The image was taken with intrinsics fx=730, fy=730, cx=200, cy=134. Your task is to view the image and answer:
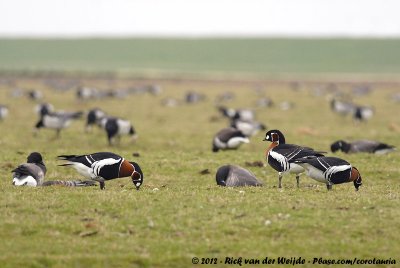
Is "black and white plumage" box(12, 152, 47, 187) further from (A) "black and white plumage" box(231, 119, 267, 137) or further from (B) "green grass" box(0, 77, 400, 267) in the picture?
(A) "black and white plumage" box(231, 119, 267, 137)

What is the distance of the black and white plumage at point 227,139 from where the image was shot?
2920cm

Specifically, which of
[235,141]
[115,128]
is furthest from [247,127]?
[115,128]

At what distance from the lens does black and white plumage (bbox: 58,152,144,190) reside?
59.4 feet

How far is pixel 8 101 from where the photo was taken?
60875 mm

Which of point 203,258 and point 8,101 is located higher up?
point 8,101

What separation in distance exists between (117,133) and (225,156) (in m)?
6.54

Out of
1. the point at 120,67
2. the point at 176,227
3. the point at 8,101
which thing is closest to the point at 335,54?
the point at 120,67

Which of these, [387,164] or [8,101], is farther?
[8,101]

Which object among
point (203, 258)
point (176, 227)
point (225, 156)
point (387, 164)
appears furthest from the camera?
point (225, 156)

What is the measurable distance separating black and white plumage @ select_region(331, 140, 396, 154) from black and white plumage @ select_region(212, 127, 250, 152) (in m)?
3.54

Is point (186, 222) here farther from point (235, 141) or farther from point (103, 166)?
point (235, 141)

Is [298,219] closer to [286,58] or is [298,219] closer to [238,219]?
[238,219]

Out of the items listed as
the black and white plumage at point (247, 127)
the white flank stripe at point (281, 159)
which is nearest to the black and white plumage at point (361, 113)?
the black and white plumage at point (247, 127)

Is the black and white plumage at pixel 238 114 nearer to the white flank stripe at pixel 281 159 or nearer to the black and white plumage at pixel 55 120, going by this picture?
the black and white plumage at pixel 55 120
